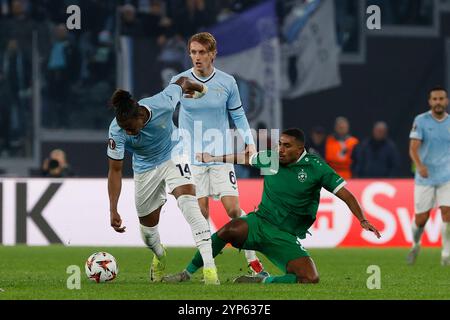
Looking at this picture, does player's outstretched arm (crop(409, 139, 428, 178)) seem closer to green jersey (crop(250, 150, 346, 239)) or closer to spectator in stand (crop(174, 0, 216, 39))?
Answer: green jersey (crop(250, 150, 346, 239))

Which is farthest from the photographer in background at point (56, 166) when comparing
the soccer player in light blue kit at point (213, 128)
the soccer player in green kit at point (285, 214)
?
the soccer player in green kit at point (285, 214)

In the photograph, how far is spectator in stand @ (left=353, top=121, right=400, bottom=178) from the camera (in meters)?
21.0

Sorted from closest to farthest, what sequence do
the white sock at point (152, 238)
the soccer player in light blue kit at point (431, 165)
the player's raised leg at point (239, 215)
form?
the white sock at point (152, 238), the player's raised leg at point (239, 215), the soccer player in light blue kit at point (431, 165)

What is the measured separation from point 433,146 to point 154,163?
547 centimetres

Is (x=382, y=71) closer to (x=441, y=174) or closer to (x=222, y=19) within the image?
(x=222, y=19)

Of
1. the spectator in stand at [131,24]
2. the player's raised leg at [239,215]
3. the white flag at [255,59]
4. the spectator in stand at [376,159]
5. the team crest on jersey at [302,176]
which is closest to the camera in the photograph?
the team crest on jersey at [302,176]

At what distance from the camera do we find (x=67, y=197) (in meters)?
19.1

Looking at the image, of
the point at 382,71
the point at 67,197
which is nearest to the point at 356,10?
the point at 382,71

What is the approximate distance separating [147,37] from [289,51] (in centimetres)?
259

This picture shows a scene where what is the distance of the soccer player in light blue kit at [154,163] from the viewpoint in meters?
10.9

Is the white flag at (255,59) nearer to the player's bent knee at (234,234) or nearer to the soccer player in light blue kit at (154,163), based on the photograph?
the soccer player in light blue kit at (154,163)

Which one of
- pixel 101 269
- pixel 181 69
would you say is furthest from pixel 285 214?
pixel 181 69

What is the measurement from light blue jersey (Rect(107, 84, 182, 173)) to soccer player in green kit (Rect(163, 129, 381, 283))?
1.81 feet

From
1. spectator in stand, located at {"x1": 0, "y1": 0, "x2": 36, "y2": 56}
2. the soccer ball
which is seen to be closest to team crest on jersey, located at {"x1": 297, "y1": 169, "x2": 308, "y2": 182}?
the soccer ball
